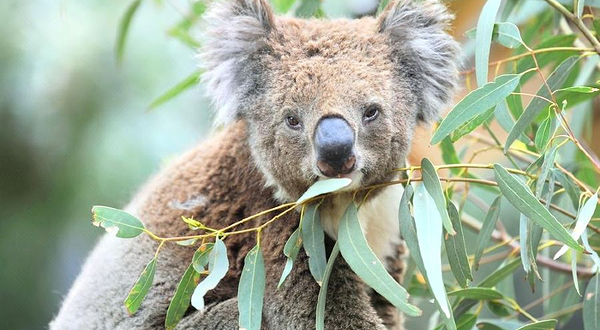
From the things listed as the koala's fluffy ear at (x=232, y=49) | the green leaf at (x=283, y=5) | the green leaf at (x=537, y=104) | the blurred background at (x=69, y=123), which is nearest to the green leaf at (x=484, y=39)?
the green leaf at (x=537, y=104)

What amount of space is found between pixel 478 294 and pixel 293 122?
83 centimetres

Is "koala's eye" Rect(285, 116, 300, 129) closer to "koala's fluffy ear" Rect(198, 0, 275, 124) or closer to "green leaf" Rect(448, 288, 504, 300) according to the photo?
"koala's fluffy ear" Rect(198, 0, 275, 124)

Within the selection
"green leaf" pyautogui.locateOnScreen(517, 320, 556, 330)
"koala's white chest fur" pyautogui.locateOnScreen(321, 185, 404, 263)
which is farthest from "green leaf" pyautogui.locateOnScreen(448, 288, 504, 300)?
"koala's white chest fur" pyautogui.locateOnScreen(321, 185, 404, 263)

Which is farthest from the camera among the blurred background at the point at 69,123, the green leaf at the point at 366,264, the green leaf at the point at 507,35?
the blurred background at the point at 69,123

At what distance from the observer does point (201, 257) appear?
6.93 ft

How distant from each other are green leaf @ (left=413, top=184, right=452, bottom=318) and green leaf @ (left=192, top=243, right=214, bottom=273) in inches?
22.0

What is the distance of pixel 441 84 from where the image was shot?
8.28 feet

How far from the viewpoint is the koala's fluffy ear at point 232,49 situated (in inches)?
96.3

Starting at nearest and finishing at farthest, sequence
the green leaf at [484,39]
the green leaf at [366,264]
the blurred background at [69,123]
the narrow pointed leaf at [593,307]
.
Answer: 1. the green leaf at [366,264]
2. the green leaf at [484,39]
3. the narrow pointed leaf at [593,307]
4. the blurred background at [69,123]

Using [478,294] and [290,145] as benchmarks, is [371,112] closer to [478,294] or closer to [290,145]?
[290,145]

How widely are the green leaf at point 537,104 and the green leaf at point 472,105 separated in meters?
0.13

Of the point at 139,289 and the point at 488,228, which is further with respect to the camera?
the point at 488,228

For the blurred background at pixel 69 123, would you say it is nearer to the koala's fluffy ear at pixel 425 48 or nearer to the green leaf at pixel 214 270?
the koala's fluffy ear at pixel 425 48

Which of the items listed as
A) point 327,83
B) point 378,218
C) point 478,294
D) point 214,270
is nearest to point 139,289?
point 214,270
